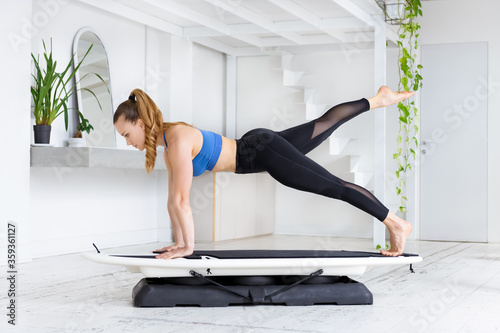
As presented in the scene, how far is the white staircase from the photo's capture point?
21.9 ft

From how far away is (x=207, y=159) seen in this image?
326 cm

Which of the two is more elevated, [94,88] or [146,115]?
[94,88]

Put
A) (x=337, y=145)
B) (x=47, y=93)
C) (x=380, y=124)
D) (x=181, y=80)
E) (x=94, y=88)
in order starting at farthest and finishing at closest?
(x=337, y=145)
(x=181, y=80)
(x=380, y=124)
(x=94, y=88)
(x=47, y=93)

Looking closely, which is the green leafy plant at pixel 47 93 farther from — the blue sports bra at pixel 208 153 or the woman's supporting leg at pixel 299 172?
the woman's supporting leg at pixel 299 172

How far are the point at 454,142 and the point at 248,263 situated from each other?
15.0 feet

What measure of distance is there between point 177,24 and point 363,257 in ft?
12.5

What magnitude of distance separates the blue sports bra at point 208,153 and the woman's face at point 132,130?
0.38 ft

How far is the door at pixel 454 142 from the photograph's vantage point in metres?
6.92

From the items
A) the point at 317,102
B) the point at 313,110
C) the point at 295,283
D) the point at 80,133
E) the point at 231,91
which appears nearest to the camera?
Answer: the point at 295,283

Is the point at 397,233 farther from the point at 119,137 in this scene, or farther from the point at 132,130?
the point at 119,137

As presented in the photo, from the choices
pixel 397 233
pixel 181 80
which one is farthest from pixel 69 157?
pixel 397 233

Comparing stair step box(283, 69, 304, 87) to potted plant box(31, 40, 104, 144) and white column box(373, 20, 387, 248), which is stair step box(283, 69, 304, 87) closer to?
white column box(373, 20, 387, 248)

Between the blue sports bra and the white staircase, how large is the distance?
3452 millimetres

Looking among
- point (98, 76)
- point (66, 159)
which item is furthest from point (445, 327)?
point (98, 76)
